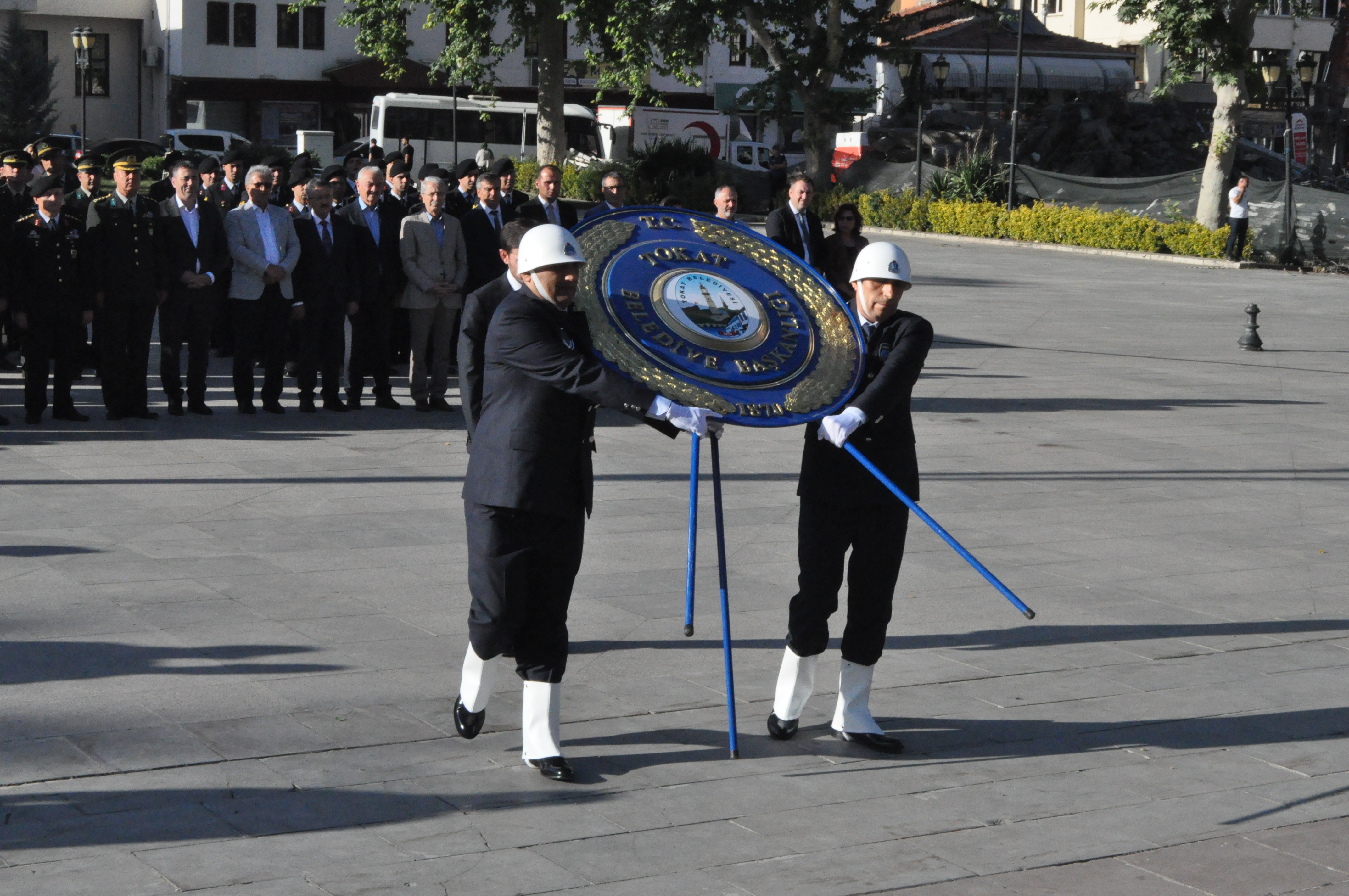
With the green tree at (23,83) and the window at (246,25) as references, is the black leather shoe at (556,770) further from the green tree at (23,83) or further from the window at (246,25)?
the window at (246,25)

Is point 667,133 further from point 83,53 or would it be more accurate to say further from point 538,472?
point 538,472

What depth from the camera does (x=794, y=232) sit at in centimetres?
1291

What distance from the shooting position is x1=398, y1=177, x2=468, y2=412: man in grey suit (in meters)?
13.8

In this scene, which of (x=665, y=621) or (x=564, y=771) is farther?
(x=665, y=621)

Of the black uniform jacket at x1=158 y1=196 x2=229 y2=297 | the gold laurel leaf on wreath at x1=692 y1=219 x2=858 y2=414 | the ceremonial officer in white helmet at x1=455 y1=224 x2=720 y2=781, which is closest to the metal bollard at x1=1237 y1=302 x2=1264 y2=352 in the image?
the black uniform jacket at x1=158 y1=196 x2=229 y2=297

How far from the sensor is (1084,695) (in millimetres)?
6961

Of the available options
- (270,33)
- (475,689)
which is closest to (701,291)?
(475,689)

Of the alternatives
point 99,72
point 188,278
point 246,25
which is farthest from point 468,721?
point 99,72

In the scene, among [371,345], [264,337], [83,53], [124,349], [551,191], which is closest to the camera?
[124,349]

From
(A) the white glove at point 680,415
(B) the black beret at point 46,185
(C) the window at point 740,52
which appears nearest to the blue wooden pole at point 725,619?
(A) the white glove at point 680,415

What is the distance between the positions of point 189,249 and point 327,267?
1.10 metres

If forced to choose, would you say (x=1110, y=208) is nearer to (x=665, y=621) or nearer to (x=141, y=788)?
(x=665, y=621)

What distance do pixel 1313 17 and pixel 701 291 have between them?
232ft

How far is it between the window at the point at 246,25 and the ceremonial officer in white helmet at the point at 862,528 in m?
56.7
